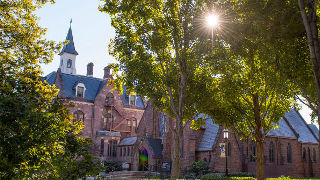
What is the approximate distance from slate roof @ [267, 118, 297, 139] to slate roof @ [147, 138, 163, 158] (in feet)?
43.2

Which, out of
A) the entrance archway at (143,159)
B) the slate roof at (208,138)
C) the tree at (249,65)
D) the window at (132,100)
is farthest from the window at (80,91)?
the tree at (249,65)

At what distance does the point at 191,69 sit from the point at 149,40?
10.2ft

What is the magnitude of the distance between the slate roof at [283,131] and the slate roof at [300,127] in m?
2.05

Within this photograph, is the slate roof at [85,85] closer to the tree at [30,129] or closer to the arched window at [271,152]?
the arched window at [271,152]

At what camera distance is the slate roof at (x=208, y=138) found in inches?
1233

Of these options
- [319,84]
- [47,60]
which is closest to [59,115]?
[47,60]

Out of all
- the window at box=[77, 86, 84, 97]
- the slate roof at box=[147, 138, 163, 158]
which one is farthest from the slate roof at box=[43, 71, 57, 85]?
the slate roof at box=[147, 138, 163, 158]

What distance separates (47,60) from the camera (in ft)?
39.7

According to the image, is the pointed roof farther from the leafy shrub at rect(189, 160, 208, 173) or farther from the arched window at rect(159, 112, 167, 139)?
the leafy shrub at rect(189, 160, 208, 173)

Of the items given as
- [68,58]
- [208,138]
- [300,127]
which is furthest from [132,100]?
[300,127]

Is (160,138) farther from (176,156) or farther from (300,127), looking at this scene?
(176,156)

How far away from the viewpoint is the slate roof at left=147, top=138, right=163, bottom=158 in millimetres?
35812

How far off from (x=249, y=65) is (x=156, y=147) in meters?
19.9

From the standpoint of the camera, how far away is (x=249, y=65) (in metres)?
19.9
